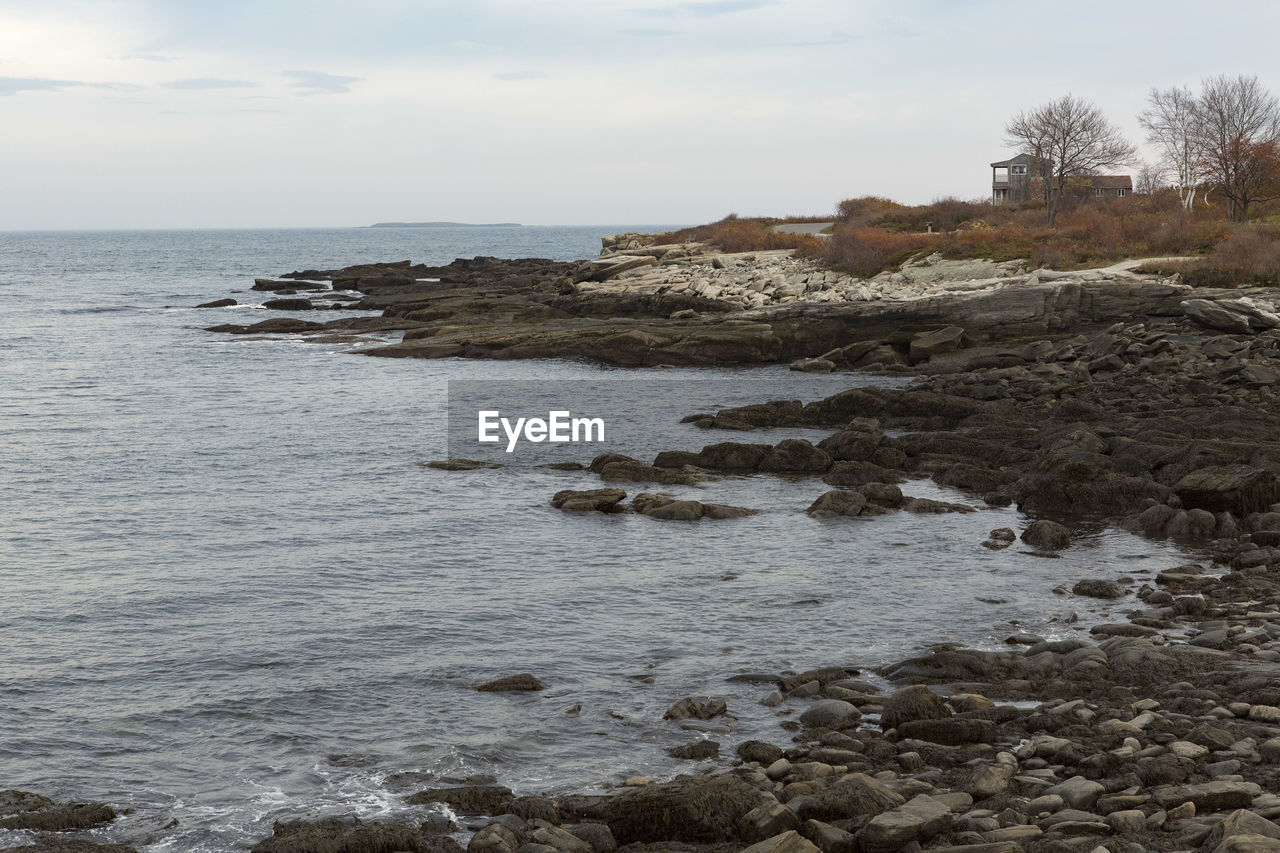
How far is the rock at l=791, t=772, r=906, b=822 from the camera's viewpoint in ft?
28.4

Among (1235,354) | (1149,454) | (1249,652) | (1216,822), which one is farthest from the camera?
(1235,354)

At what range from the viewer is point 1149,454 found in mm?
23547

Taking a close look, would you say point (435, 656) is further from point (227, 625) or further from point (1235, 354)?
point (1235, 354)

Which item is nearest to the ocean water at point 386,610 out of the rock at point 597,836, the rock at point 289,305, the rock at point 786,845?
the rock at point 597,836

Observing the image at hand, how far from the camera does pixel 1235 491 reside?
1952 cm

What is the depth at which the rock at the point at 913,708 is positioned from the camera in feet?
36.1

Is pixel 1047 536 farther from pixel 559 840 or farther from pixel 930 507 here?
pixel 559 840

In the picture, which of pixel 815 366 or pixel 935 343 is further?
pixel 815 366

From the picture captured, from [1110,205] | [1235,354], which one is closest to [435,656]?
[1235,354]

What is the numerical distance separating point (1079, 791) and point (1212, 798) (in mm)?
950

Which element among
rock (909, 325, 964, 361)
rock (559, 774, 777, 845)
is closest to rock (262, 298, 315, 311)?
rock (909, 325, 964, 361)

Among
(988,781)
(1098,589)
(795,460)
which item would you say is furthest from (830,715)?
(795,460)

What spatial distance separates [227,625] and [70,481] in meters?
11.9

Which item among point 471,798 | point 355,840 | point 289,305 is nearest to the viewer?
point 355,840
